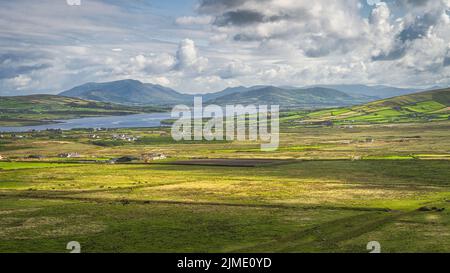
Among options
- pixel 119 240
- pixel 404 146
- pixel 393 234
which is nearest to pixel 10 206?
pixel 119 240

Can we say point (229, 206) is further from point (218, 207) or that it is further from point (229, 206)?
point (218, 207)

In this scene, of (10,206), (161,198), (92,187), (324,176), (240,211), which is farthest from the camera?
(324,176)

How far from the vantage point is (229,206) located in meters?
78.0

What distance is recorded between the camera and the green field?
5572 cm

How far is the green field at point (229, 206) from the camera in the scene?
5572 cm

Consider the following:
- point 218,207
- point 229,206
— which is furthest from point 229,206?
point 218,207

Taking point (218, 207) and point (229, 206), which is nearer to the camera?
point (218, 207)

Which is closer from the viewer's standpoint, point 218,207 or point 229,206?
point 218,207
